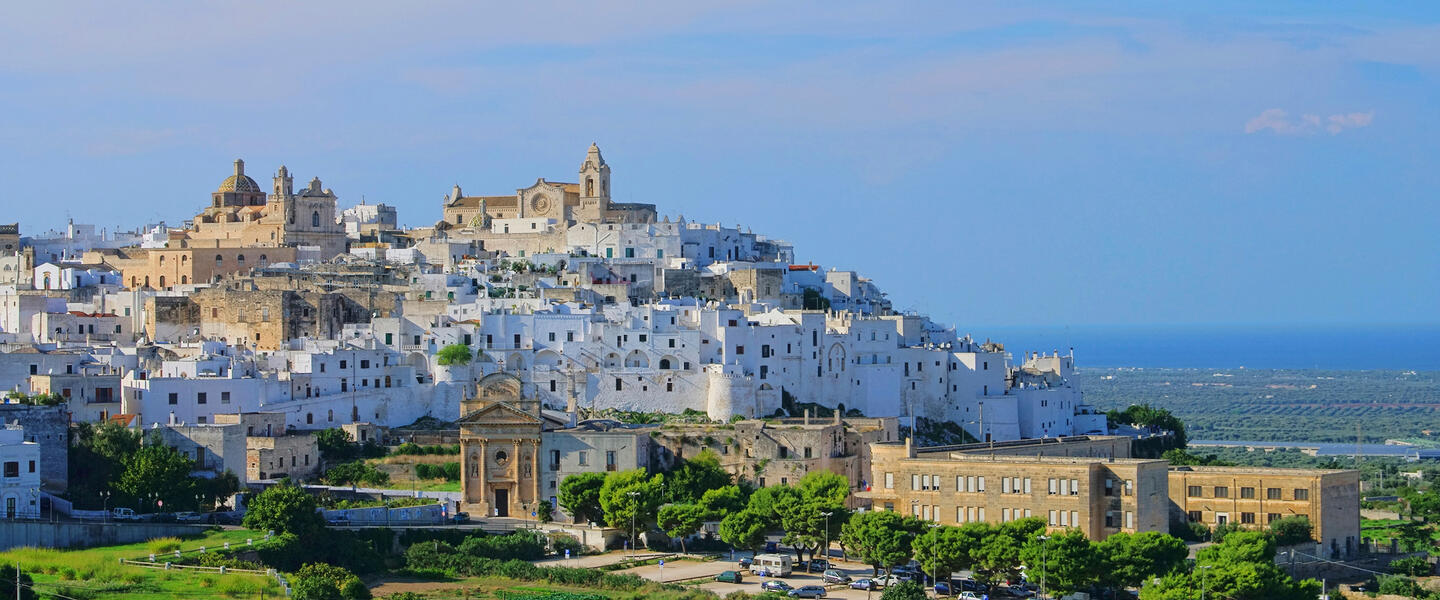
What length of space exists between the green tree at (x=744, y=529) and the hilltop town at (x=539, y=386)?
0.86 ft

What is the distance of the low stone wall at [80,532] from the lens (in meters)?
61.8

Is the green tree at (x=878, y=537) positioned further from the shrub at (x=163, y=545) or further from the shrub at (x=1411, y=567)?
the shrub at (x=163, y=545)

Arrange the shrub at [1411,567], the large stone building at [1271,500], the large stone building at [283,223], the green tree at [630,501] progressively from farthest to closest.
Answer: the large stone building at [283,223], the shrub at [1411,567], the large stone building at [1271,500], the green tree at [630,501]

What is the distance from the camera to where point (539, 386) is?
3238 inches

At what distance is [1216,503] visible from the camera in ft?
237

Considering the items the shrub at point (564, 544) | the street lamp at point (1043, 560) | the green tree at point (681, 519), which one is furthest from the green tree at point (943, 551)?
the shrub at point (564, 544)

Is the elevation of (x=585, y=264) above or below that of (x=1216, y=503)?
above

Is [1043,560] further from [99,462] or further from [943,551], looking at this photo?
[99,462]

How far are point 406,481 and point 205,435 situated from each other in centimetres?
697

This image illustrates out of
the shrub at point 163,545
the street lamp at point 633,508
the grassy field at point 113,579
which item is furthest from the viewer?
the street lamp at point 633,508

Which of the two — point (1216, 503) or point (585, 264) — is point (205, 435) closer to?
point (585, 264)

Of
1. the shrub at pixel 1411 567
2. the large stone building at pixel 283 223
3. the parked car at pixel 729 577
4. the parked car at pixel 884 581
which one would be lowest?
the shrub at pixel 1411 567

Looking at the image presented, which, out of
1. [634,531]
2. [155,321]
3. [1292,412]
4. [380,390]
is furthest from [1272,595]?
[1292,412]

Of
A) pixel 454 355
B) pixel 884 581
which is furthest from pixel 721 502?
pixel 454 355
